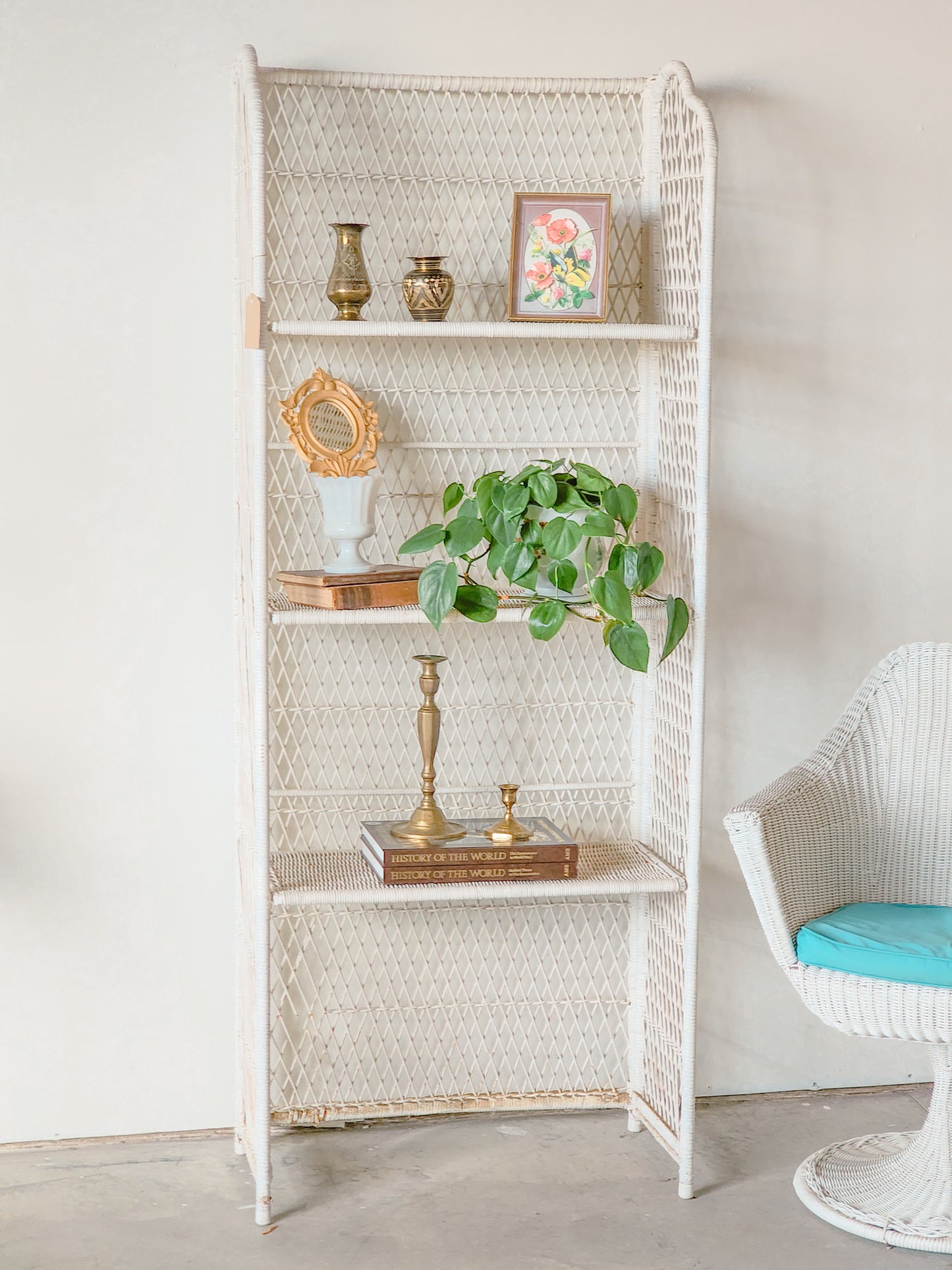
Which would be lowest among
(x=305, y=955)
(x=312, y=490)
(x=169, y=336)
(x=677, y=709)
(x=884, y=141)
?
(x=305, y=955)

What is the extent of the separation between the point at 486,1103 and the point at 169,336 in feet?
5.11

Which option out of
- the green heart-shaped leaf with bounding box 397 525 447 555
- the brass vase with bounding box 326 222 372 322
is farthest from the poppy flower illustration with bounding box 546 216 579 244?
the green heart-shaped leaf with bounding box 397 525 447 555

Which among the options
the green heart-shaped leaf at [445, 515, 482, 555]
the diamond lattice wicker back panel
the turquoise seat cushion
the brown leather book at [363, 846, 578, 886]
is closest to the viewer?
the turquoise seat cushion

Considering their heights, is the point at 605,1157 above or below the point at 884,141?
below

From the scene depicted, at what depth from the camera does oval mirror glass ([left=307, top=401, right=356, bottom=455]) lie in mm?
2307

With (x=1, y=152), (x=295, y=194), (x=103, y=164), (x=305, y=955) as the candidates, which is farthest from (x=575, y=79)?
(x=305, y=955)

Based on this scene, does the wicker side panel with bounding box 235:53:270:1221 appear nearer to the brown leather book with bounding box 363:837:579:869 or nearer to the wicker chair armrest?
the brown leather book with bounding box 363:837:579:869

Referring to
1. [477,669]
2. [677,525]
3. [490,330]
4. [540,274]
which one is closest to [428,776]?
[477,669]

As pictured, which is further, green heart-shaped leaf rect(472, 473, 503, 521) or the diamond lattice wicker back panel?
the diamond lattice wicker back panel

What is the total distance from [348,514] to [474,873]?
25.3 inches

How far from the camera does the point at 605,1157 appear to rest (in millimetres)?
2436

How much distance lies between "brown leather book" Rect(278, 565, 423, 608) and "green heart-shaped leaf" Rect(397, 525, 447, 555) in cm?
4

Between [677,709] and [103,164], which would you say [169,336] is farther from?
[677,709]

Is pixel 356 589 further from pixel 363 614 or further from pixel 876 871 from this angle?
pixel 876 871
